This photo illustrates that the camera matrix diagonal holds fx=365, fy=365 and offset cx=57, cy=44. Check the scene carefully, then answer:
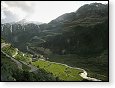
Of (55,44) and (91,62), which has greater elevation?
(55,44)

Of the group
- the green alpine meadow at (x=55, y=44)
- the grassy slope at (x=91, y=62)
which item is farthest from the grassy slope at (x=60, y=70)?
the grassy slope at (x=91, y=62)

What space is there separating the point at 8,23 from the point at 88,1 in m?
1.68

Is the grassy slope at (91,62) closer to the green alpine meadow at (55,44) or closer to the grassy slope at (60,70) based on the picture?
the green alpine meadow at (55,44)

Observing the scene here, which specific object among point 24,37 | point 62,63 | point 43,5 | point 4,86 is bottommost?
point 4,86

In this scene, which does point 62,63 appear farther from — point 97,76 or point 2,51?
point 2,51

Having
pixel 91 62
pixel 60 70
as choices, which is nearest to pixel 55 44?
pixel 60 70

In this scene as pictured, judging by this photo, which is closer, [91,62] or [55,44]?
[91,62]

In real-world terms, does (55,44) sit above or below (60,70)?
above

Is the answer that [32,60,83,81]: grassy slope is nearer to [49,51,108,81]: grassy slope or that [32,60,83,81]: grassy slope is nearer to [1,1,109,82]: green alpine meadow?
[1,1,109,82]: green alpine meadow

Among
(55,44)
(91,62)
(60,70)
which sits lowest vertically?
(60,70)

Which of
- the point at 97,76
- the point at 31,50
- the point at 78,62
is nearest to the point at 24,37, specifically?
the point at 31,50

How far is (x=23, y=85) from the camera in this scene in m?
7.27

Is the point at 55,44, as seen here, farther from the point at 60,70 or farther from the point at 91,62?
the point at 91,62

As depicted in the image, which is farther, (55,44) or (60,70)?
(55,44)
